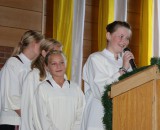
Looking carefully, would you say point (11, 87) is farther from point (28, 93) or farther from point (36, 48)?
point (36, 48)

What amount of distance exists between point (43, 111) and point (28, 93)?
1.13ft

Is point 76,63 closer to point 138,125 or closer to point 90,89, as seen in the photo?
point 90,89

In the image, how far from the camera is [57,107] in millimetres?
3115

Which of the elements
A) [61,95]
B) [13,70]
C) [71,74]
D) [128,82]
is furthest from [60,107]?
[71,74]

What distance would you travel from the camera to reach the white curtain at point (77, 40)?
5.28 metres

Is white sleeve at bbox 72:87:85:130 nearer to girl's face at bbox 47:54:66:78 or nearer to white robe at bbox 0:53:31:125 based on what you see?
girl's face at bbox 47:54:66:78

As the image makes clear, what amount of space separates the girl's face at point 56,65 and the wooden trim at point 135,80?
52.8 inches

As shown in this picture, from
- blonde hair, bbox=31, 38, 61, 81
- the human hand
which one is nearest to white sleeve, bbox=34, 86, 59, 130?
blonde hair, bbox=31, 38, 61, 81

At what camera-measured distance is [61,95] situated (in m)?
3.15

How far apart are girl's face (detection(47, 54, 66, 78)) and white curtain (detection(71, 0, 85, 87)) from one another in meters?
2.00

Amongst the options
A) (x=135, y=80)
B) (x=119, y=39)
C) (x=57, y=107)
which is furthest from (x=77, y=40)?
(x=135, y=80)

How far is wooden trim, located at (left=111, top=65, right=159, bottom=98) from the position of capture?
1.74 meters

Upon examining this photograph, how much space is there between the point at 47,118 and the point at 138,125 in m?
1.41

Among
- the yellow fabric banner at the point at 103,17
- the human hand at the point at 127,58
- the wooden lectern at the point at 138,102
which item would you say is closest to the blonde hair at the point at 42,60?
the human hand at the point at 127,58
